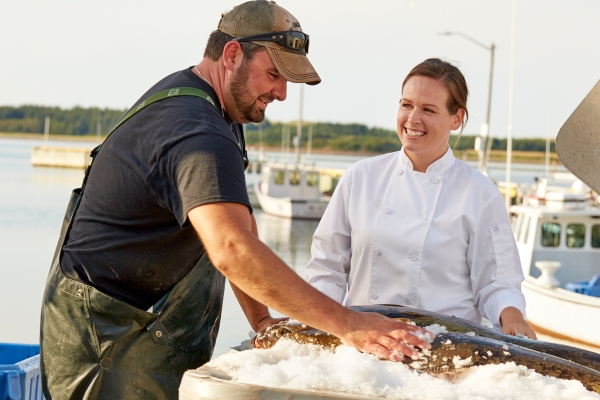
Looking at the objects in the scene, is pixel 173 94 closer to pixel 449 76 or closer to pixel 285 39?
pixel 285 39

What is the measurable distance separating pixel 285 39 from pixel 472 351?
1366 millimetres

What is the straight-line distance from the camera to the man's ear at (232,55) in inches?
124

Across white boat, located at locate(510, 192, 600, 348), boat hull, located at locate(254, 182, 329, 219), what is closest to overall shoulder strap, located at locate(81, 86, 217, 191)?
white boat, located at locate(510, 192, 600, 348)

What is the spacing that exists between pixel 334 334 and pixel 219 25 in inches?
53.0

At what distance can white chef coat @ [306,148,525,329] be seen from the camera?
3.71m

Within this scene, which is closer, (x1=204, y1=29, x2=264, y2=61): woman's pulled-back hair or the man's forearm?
(x1=204, y1=29, x2=264, y2=61): woman's pulled-back hair

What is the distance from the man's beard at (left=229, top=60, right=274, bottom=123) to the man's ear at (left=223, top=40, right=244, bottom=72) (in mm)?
23

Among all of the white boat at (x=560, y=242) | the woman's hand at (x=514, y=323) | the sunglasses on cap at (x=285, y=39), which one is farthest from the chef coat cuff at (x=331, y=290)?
the white boat at (x=560, y=242)

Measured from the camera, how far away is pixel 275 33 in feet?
10.3

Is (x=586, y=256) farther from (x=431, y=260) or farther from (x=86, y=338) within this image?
(x=86, y=338)

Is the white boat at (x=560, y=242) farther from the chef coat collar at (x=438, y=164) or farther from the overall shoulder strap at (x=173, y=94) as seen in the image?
the overall shoulder strap at (x=173, y=94)

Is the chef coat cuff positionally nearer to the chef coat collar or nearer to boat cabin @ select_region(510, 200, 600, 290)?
the chef coat collar

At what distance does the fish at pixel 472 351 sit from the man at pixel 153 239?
0.71 ft

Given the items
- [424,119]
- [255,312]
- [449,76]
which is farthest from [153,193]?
[449,76]
